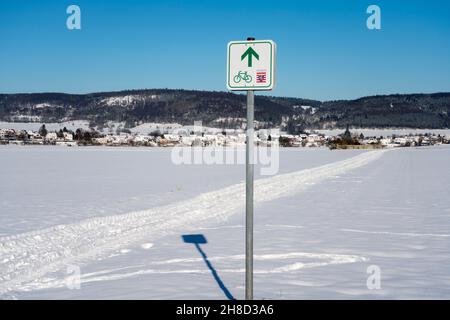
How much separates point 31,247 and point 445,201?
13.3 m

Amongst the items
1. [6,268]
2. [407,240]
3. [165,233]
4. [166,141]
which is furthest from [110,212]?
[166,141]

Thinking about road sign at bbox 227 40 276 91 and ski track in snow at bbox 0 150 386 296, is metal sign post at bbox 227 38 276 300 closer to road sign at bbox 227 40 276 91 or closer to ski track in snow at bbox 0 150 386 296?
road sign at bbox 227 40 276 91

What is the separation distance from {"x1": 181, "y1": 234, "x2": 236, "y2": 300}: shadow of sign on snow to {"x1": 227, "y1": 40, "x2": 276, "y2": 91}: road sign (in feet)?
9.40

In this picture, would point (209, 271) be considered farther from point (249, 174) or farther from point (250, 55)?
point (250, 55)

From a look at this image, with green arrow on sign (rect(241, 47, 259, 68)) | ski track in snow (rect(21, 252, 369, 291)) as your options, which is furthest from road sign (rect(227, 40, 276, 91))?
ski track in snow (rect(21, 252, 369, 291))

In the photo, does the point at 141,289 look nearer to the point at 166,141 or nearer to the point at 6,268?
the point at 6,268

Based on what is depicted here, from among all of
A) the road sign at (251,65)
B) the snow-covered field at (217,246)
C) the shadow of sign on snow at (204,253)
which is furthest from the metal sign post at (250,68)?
the snow-covered field at (217,246)

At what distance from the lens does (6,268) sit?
291 inches

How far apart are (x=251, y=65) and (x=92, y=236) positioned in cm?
663

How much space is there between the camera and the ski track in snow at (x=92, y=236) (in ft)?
24.4

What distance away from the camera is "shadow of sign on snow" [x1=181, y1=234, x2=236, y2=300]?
6.31 meters

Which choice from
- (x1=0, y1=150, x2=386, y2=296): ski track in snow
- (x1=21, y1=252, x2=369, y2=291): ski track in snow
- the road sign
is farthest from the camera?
(x1=0, y1=150, x2=386, y2=296): ski track in snow

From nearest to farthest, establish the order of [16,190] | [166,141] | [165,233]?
[165,233], [16,190], [166,141]

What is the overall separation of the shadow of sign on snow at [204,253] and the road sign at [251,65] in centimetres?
286
